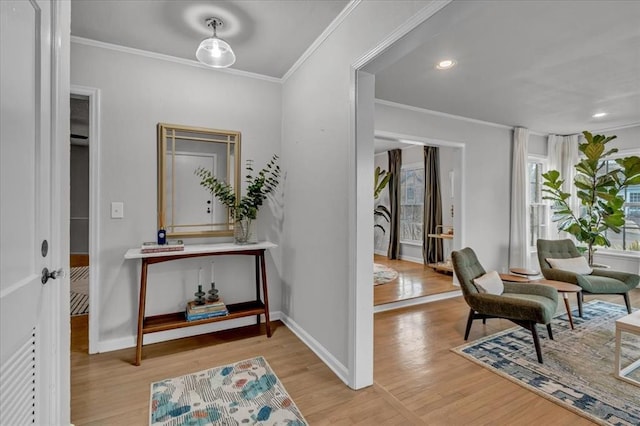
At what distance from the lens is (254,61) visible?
2.79m

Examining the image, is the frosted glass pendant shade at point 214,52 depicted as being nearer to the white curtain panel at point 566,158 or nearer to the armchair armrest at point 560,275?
the armchair armrest at point 560,275

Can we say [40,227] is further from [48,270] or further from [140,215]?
[140,215]

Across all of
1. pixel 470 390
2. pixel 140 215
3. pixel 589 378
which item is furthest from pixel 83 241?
pixel 589 378

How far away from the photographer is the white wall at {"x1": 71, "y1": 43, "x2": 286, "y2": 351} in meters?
2.53

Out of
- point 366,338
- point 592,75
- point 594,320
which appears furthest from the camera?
point 594,320

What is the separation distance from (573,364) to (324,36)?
317 cm


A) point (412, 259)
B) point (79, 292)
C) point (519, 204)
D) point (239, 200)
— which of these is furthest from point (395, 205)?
point (79, 292)

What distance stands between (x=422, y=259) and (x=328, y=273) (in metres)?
4.47

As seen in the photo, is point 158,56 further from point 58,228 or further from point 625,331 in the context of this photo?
point 625,331

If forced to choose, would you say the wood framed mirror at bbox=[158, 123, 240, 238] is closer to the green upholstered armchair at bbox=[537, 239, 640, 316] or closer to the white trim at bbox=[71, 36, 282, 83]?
the white trim at bbox=[71, 36, 282, 83]

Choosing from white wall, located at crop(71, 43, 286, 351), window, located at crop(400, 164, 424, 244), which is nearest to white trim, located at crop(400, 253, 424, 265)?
window, located at crop(400, 164, 424, 244)

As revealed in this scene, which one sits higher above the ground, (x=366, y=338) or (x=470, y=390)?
(x=366, y=338)

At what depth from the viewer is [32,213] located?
3.80 feet

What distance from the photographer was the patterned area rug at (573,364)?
6.29ft
